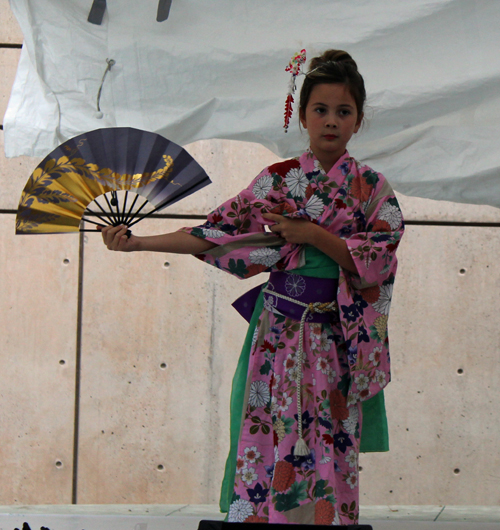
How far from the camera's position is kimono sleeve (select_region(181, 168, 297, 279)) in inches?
54.2

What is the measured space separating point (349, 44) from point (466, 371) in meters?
1.67

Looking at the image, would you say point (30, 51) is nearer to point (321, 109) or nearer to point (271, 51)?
point (271, 51)

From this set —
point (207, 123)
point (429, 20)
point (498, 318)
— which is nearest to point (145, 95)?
point (207, 123)

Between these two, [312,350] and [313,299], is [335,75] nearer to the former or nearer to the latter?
[313,299]

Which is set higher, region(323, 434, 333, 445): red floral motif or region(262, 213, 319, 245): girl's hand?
region(262, 213, 319, 245): girl's hand

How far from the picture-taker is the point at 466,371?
8.29 feet

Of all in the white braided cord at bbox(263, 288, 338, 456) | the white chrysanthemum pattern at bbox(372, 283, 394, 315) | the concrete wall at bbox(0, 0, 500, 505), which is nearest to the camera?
the white braided cord at bbox(263, 288, 338, 456)

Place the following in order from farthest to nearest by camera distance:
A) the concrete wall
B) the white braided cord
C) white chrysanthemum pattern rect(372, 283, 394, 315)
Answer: the concrete wall
white chrysanthemum pattern rect(372, 283, 394, 315)
the white braided cord

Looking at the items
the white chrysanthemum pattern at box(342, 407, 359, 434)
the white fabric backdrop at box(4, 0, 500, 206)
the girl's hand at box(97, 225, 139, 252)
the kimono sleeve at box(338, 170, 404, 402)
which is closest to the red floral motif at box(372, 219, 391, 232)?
the kimono sleeve at box(338, 170, 404, 402)

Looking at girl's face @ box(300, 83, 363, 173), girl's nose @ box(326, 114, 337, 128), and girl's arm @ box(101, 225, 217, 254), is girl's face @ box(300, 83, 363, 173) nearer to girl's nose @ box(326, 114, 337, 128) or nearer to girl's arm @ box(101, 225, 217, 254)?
girl's nose @ box(326, 114, 337, 128)

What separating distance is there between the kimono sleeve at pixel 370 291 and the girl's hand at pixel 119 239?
0.52 m

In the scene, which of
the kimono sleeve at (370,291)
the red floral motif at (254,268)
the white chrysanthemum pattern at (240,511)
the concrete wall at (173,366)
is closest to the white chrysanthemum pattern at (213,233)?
the red floral motif at (254,268)

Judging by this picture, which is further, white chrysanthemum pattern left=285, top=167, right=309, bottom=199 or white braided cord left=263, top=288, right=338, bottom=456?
white chrysanthemum pattern left=285, top=167, right=309, bottom=199

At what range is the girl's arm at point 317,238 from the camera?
130 cm
